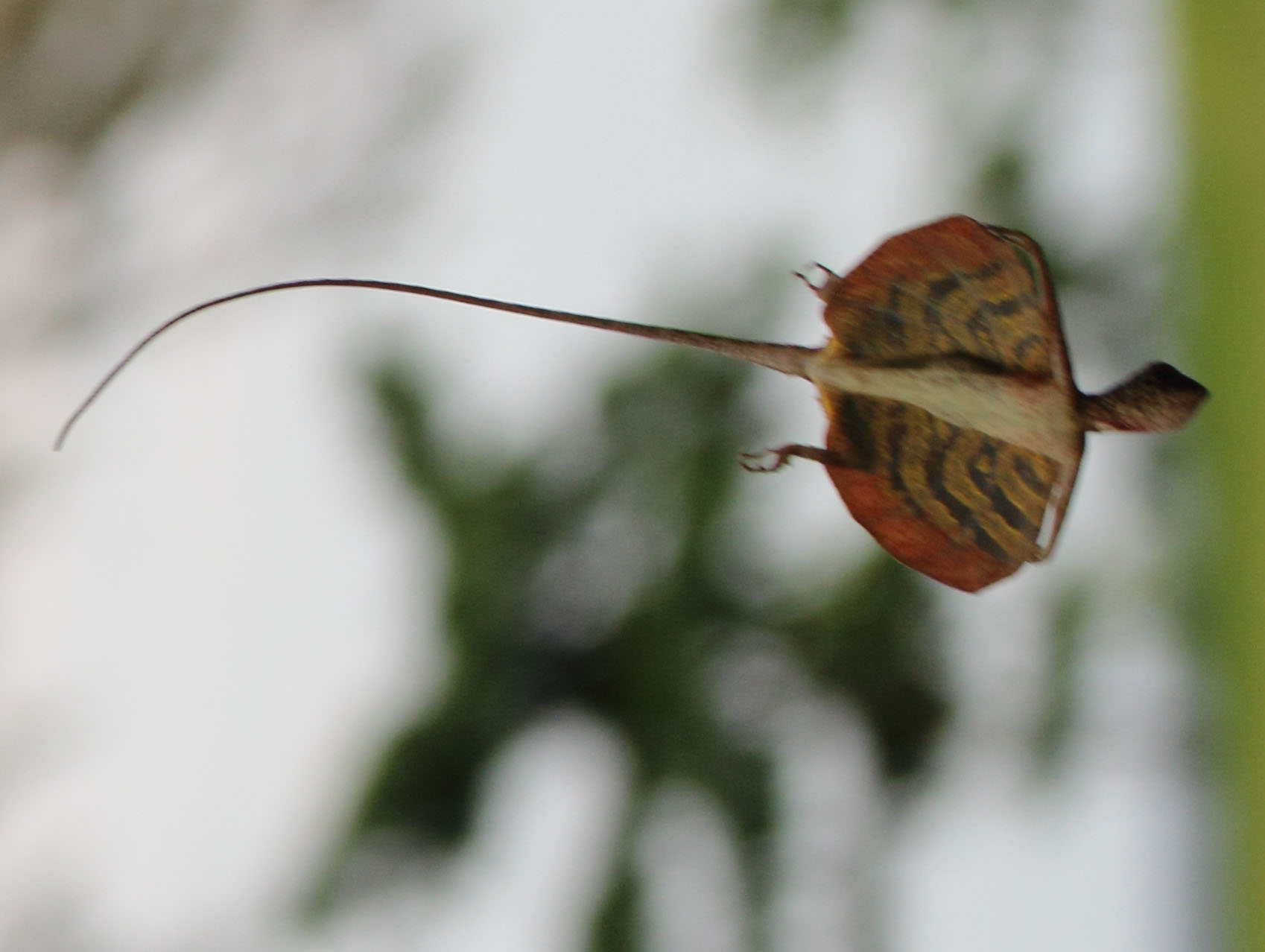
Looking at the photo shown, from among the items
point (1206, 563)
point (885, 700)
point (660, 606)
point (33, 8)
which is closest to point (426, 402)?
point (660, 606)

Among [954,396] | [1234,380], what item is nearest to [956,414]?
[954,396]

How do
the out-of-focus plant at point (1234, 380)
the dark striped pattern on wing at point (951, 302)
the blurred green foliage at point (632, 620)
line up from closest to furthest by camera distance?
the dark striped pattern on wing at point (951, 302) < the blurred green foliage at point (632, 620) < the out-of-focus plant at point (1234, 380)

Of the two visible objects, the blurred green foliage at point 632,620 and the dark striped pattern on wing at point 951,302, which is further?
the blurred green foliage at point 632,620

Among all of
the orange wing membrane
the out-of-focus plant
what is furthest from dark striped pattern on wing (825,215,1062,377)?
the out-of-focus plant

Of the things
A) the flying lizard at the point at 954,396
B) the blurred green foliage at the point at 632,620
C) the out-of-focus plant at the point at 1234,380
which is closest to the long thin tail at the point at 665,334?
the flying lizard at the point at 954,396

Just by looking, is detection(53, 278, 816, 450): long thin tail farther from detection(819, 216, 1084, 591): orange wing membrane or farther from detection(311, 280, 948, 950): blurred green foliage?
detection(311, 280, 948, 950): blurred green foliage

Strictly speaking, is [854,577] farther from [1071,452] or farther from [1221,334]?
[1221,334]

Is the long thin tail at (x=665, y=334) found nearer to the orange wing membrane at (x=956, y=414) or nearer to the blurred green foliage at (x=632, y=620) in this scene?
the orange wing membrane at (x=956, y=414)
